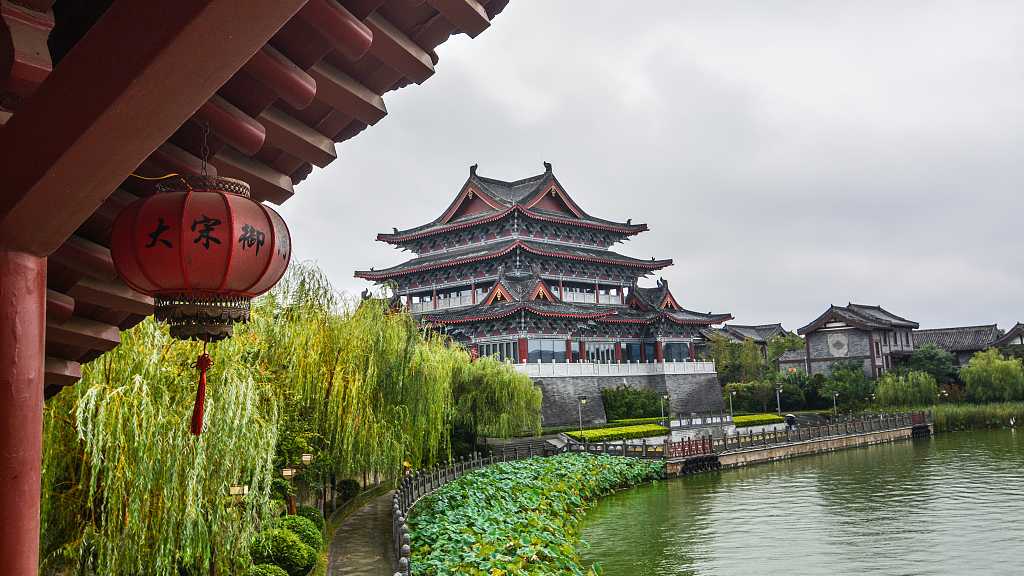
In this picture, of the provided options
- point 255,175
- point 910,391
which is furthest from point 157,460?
point 910,391

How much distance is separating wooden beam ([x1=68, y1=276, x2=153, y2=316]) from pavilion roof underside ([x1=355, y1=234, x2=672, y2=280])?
25.4m

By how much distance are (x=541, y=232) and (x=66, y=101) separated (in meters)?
29.4

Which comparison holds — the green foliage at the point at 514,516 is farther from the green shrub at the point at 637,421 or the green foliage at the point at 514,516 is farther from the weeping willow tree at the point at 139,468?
the green shrub at the point at 637,421

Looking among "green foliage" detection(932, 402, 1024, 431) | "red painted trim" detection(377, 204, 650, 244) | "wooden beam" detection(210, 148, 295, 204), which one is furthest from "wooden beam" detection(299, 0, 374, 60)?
"green foliage" detection(932, 402, 1024, 431)

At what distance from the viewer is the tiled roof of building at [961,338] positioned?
43.5 meters

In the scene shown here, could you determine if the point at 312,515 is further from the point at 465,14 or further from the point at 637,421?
the point at 637,421

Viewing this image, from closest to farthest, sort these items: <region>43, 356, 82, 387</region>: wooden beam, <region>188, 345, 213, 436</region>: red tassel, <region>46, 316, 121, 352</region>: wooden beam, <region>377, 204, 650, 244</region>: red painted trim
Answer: <region>188, 345, 213, 436</region>: red tassel
<region>46, 316, 121, 352</region>: wooden beam
<region>43, 356, 82, 387</region>: wooden beam
<region>377, 204, 650, 244</region>: red painted trim

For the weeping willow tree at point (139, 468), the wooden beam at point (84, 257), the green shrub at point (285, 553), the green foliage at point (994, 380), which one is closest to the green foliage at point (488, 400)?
the green shrub at point (285, 553)

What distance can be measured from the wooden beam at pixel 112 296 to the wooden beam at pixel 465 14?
5.97ft

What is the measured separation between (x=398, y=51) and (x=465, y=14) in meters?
0.28

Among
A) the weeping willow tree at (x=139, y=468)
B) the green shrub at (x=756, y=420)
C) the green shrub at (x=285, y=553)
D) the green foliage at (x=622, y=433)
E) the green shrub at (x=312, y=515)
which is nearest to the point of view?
the weeping willow tree at (x=139, y=468)

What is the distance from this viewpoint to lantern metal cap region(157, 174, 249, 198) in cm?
250

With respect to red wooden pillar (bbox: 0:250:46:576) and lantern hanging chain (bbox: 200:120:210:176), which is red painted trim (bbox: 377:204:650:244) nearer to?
lantern hanging chain (bbox: 200:120:210:176)

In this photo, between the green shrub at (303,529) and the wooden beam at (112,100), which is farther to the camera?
the green shrub at (303,529)
